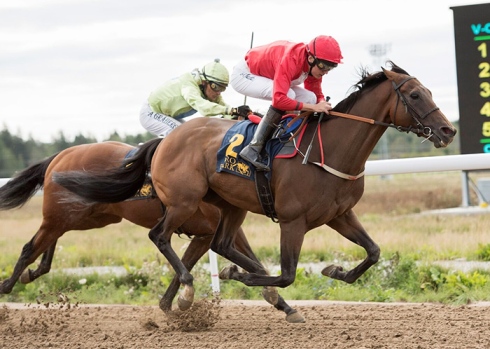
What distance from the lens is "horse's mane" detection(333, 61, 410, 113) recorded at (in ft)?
18.2

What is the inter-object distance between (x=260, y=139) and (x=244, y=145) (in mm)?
183

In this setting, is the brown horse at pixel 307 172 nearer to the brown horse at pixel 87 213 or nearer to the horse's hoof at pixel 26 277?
the brown horse at pixel 87 213

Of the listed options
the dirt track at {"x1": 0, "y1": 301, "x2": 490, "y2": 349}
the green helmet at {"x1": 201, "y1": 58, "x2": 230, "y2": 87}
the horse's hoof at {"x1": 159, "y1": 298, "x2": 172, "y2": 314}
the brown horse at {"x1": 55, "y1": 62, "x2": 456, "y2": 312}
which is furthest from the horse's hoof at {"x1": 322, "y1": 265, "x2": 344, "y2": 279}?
the green helmet at {"x1": 201, "y1": 58, "x2": 230, "y2": 87}

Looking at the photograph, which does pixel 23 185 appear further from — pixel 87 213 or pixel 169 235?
pixel 169 235

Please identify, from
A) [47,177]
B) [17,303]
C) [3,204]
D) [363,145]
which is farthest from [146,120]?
[363,145]

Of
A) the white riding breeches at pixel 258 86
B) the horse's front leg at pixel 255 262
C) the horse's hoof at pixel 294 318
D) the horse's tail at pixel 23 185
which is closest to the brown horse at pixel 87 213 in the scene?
the horse's tail at pixel 23 185

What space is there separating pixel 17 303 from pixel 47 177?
1338mm

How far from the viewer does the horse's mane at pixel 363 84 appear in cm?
556

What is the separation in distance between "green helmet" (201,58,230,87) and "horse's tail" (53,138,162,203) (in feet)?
2.18

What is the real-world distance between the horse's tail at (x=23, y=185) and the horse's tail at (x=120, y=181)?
0.88 m

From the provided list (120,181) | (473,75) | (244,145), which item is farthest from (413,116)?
(473,75)

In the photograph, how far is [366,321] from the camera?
5.90 meters

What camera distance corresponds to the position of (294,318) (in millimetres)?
6004

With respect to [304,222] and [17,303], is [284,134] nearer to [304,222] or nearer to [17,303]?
[304,222]
